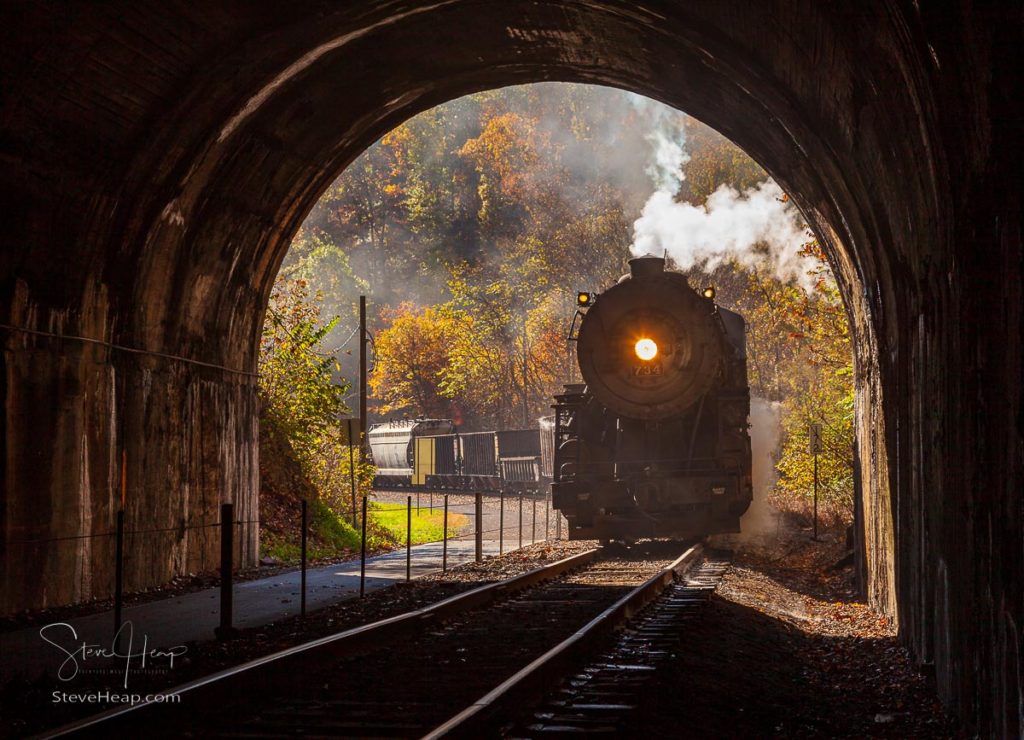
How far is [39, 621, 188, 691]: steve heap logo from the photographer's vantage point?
7801 millimetres

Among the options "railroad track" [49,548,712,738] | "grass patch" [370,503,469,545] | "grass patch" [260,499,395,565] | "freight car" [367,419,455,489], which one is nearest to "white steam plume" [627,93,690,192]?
"freight car" [367,419,455,489]

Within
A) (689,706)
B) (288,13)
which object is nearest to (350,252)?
(288,13)

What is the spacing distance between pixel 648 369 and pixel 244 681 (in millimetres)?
11081

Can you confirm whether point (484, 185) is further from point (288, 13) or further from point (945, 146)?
point (945, 146)

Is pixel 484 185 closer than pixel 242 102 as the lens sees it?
No

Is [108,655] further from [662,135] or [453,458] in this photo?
[662,135]

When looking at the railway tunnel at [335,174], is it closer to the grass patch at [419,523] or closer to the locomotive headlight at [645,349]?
the locomotive headlight at [645,349]

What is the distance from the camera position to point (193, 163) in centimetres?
1229

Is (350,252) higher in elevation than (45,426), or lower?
higher

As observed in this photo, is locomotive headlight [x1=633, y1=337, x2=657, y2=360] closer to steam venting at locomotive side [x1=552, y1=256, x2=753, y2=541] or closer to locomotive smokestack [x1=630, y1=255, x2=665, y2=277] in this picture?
steam venting at locomotive side [x1=552, y1=256, x2=753, y2=541]

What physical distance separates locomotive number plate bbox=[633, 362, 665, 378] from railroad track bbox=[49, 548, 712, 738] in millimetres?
5868

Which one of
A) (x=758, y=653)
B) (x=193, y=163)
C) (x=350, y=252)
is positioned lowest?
(x=758, y=653)

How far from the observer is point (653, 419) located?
57.2ft

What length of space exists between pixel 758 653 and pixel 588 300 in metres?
9.03
